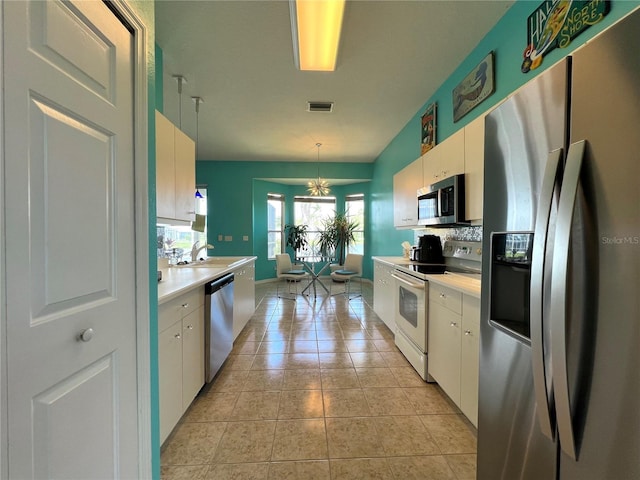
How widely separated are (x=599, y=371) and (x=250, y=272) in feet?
11.2

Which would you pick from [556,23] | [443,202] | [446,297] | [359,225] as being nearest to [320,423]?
[446,297]

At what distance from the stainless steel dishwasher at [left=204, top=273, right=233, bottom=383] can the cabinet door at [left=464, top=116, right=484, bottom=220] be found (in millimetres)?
2052

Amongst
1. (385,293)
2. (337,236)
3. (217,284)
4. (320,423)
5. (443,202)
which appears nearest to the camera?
(320,423)

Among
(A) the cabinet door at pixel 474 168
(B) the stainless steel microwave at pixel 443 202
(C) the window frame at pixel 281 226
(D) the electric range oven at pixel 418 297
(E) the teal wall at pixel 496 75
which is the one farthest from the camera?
(C) the window frame at pixel 281 226

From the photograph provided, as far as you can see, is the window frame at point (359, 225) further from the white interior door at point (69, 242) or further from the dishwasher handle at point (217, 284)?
the white interior door at point (69, 242)

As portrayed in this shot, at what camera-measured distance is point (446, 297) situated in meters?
1.87

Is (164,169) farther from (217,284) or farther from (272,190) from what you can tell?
(272,190)

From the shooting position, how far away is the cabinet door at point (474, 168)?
6.02ft

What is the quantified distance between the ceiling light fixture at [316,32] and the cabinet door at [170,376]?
2.18 m

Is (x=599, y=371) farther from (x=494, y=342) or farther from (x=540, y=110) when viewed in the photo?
(x=540, y=110)

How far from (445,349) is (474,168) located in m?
1.32

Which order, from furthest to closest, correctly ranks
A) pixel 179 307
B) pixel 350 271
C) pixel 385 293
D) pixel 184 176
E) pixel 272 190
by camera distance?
pixel 272 190 → pixel 350 271 → pixel 385 293 → pixel 184 176 → pixel 179 307

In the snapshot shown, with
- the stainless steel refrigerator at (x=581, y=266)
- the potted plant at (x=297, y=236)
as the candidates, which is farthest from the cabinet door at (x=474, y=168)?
the potted plant at (x=297, y=236)

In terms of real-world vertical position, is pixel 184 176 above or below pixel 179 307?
above
